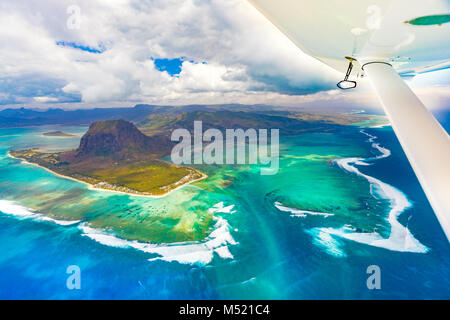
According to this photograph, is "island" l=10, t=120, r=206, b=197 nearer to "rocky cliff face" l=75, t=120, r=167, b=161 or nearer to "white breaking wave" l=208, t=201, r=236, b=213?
"rocky cliff face" l=75, t=120, r=167, b=161

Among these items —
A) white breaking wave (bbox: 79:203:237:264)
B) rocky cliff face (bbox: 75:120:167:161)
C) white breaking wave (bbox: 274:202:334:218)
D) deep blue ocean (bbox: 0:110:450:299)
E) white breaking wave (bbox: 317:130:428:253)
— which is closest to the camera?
deep blue ocean (bbox: 0:110:450:299)

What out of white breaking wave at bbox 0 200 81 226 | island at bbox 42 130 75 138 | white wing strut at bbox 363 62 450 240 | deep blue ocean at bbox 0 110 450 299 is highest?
island at bbox 42 130 75 138

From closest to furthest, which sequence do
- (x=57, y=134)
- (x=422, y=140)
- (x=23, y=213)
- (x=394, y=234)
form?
(x=422, y=140) → (x=394, y=234) → (x=23, y=213) → (x=57, y=134)

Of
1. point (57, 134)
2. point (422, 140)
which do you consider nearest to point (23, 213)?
point (422, 140)

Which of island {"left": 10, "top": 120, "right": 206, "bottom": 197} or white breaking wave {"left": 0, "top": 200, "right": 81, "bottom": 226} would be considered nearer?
white breaking wave {"left": 0, "top": 200, "right": 81, "bottom": 226}

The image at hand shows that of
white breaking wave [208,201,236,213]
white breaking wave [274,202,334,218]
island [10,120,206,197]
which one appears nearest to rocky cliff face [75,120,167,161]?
island [10,120,206,197]

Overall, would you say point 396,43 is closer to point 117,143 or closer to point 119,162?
point 119,162

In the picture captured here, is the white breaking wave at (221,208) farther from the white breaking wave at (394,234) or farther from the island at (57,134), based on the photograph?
the island at (57,134)
